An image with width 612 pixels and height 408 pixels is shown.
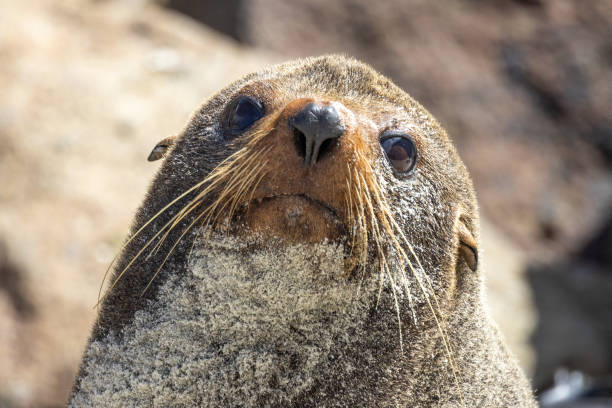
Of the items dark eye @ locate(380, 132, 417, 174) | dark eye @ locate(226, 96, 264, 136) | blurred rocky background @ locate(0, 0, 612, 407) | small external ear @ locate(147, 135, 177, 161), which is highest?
blurred rocky background @ locate(0, 0, 612, 407)

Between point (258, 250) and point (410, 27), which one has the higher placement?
point (410, 27)

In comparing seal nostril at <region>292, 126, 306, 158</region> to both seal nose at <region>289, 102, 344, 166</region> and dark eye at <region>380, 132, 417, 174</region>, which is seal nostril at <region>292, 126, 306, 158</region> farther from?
dark eye at <region>380, 132, 417, 174</region>

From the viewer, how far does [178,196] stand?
9.40 ft

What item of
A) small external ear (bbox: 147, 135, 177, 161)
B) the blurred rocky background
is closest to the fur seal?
small external ear (bbox: 147, 135, 177, 161)

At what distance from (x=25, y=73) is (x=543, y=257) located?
6.51 m

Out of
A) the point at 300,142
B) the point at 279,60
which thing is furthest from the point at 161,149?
the point at 279,60

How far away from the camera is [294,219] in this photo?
2.51 meters

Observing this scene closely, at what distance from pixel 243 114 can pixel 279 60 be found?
6.66 metres

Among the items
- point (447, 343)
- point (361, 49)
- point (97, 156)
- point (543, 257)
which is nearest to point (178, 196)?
point (447, 343)

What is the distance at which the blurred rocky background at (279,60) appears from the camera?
6.22 m

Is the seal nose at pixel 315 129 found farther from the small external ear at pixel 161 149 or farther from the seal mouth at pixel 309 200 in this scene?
the small external ear at pixel 161 149

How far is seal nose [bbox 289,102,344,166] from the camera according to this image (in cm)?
243

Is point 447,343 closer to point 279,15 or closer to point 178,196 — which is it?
point 178,196

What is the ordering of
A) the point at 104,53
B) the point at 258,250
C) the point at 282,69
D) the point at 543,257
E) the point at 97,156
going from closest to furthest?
1. the point at 258,250
2. the point at 282,69
3. the point at 97,156
4. the point at 104,53
5. the point at 543,257
